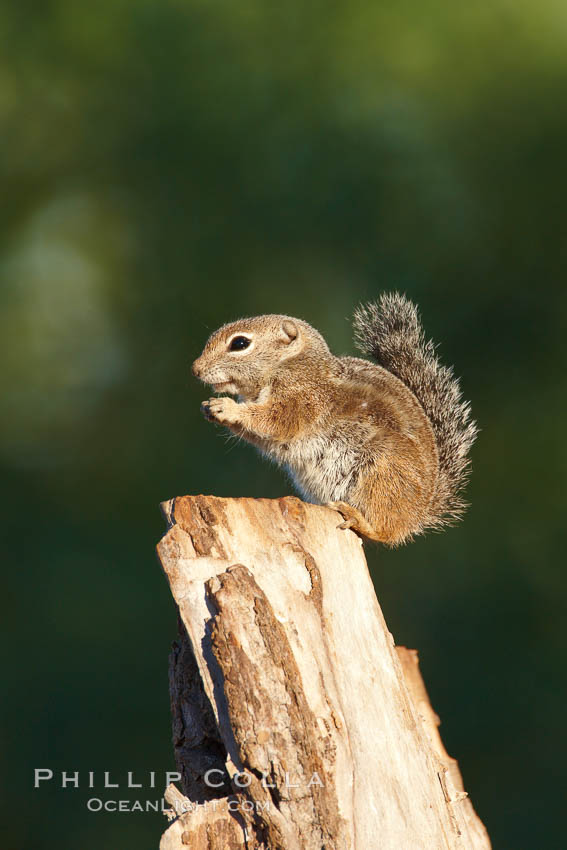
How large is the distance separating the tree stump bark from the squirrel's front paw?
0.56 metres

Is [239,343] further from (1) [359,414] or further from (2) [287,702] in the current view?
(2) [287,702]

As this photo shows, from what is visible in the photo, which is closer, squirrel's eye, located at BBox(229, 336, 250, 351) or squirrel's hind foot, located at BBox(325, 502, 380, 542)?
squirrel's hind foot, located at BBox(325, 502, 380, 542)

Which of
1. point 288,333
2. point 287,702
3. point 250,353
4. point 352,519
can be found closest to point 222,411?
point 250,353

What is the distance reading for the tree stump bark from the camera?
1.56 meters

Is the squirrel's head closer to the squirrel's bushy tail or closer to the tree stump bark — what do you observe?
the squirrel's bushy tail

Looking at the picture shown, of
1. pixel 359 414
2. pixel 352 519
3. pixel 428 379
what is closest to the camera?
pixel 352 519

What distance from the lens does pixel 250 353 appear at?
8.69 feet

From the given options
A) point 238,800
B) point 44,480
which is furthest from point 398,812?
point 44,480

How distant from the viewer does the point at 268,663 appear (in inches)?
64.6

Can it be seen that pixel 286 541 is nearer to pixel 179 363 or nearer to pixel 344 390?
pixel 344 390

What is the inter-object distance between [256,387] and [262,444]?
0.19 metres

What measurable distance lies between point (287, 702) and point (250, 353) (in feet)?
4.21

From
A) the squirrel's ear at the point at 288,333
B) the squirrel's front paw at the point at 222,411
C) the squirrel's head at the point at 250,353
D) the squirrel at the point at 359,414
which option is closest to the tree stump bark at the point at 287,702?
the squirrel at the point at 359,414

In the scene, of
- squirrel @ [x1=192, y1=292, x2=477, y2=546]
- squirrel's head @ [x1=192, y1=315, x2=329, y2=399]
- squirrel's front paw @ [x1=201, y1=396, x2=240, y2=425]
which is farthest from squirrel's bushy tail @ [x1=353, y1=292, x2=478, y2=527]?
squirrel's front paw @ [x1=201, y1=396, x2=240, y2=425]
